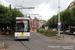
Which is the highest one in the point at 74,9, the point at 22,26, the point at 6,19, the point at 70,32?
the point at 74,9

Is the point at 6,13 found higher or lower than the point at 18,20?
higher

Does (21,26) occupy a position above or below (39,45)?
→ above

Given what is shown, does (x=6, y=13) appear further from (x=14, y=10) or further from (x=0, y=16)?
(x=14, y=10)

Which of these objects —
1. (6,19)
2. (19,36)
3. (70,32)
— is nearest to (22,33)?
(19,36)

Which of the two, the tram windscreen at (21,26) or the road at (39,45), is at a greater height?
the tram windscreen at (21,26)

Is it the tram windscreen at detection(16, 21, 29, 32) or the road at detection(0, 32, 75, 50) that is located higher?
the tram windscreen at detection(16, 21, 29, 32)

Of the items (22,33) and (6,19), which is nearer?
(22,33)

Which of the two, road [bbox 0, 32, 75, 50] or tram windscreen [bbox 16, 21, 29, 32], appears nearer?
road [bbox 0, 32, 75, 50]

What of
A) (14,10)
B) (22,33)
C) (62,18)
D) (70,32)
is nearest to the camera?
(22,33)

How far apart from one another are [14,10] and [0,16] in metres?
6.91

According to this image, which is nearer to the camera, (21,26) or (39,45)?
(39,45)

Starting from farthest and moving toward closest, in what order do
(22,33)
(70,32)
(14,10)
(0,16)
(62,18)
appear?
(62,18), (70,32), (14,10), (0,16), (22,33)

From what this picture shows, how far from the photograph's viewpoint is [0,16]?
26.4 m

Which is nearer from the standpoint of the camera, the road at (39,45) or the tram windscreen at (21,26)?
the road at (39,45)
